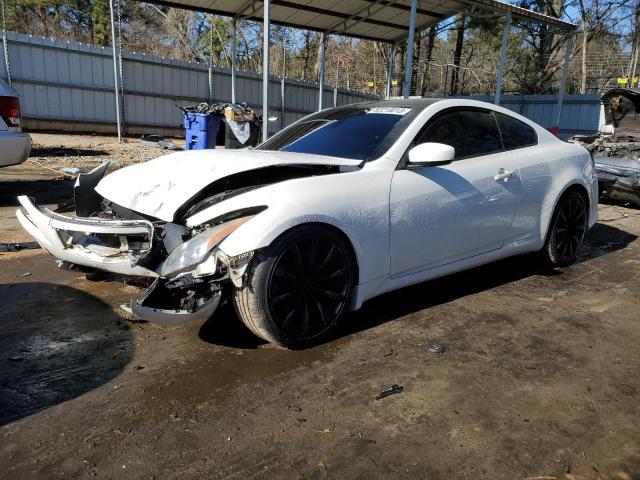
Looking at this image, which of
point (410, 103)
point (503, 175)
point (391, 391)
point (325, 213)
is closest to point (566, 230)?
point (503, 175)

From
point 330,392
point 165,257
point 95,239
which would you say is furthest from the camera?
point 95,239

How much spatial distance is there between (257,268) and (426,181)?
4.47 feet

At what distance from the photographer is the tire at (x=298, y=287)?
2799mm

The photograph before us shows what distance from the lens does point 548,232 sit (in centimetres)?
454

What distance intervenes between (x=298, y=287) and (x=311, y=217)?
1.34ft

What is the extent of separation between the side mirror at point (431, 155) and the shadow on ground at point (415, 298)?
1070mm

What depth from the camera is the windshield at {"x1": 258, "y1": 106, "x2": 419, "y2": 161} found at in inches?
140

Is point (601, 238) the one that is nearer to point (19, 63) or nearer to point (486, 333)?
point (486, 333)

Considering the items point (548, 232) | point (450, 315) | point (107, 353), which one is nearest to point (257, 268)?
point (107, 353)

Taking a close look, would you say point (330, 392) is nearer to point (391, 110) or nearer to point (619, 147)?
point (391, 110)

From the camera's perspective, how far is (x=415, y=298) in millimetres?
3982

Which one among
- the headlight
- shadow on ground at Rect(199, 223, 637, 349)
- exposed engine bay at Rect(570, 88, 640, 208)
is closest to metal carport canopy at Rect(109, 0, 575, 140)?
exposed engine bay at Rect(570, 88, 640, 208)

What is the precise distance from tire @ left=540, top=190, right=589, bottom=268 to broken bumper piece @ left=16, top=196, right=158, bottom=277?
3418mm

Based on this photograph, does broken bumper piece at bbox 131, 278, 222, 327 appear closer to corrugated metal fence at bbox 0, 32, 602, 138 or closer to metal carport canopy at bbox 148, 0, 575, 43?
metal carport canopy at bbox 148, 0, 575, 43
